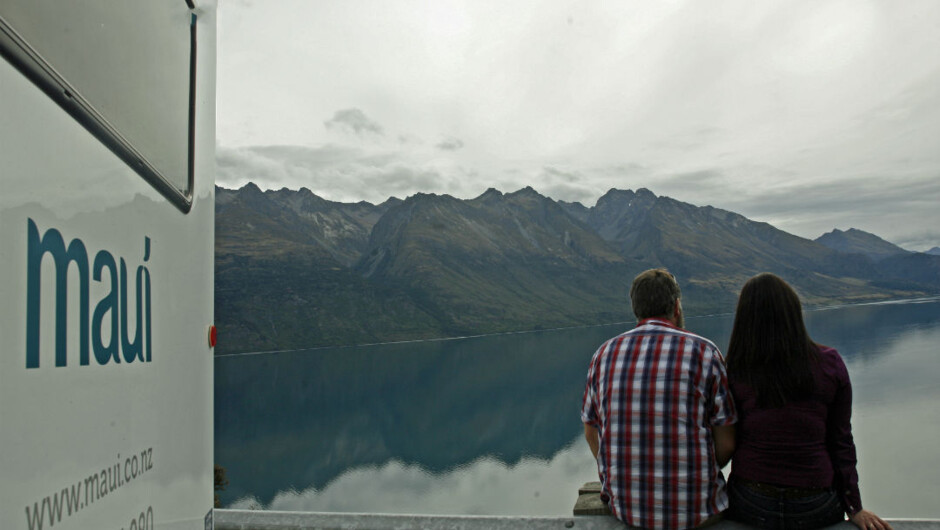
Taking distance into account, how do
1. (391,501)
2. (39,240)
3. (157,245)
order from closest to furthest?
(39,240) < (157,245) < (391,501)

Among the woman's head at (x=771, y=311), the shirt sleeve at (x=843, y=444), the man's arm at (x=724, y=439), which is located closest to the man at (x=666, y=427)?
the man's arm at (x=724, y=439)

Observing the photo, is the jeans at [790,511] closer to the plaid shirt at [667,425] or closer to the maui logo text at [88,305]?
the plaid shirt at [667,425]

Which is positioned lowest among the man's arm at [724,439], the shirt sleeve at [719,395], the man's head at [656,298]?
the man's arm at [724,439]

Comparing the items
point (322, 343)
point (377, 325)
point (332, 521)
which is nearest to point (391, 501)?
point (332, 521)

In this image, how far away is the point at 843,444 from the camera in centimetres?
307

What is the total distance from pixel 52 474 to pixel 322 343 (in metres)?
165

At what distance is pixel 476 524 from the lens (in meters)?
3.59

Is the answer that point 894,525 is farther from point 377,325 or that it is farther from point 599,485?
point 377,325

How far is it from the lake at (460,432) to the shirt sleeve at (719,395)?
127ft

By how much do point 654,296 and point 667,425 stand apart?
2.12ft

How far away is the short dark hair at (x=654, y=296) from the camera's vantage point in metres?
3.34

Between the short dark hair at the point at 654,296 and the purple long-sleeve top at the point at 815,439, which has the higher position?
the short dark hair at the point at 654,296

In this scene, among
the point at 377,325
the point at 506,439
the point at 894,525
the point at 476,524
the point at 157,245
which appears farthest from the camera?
the point at 377,325

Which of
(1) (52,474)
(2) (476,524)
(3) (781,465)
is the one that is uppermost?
(1) (52,474)
